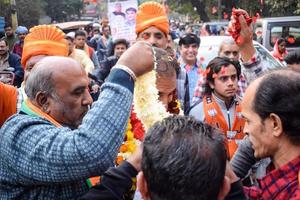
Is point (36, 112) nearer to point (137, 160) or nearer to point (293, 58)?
point (137, 160)

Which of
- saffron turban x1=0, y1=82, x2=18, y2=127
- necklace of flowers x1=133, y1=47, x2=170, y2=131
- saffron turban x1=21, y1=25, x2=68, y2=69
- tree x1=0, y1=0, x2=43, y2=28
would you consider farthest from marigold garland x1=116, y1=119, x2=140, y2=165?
tree x1=0, y1=0, x2=43, y2=28

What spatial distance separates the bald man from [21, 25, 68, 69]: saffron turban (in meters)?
1.55

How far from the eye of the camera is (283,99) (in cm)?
154

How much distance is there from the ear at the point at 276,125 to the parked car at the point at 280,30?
11.8 meters

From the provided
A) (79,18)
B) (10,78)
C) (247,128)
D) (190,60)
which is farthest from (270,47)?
(79,18)

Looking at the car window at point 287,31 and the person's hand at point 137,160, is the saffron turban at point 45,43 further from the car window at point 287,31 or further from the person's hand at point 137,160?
the car window at point 287,31

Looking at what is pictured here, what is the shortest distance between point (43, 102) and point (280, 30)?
12.6m

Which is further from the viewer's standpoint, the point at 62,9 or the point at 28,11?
the point at 62,9

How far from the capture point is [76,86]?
1647 millimetres

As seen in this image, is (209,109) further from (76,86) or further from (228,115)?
(76,86)

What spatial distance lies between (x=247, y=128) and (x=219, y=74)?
2188mm

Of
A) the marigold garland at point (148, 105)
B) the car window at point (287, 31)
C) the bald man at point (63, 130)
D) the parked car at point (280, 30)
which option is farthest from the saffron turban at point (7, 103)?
the car window at point (287, 31)

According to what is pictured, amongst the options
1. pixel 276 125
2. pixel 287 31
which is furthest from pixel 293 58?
pixel 287 31

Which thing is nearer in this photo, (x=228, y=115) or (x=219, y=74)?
(x=228, y=115)
